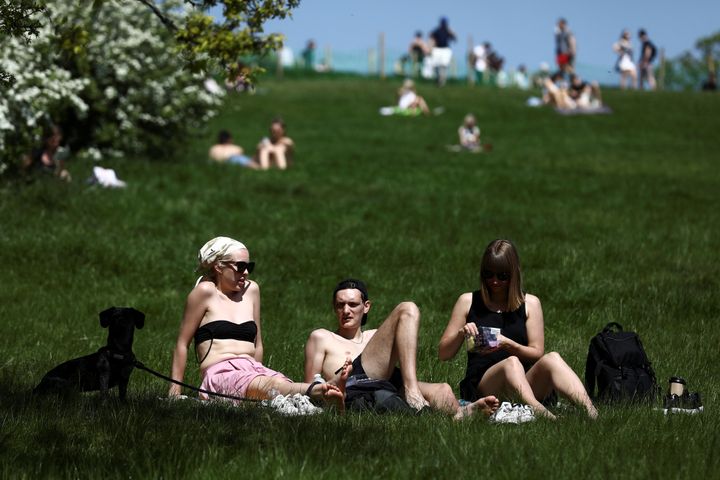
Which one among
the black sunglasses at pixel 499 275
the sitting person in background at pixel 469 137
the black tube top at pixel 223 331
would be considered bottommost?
the black tube top at pixel 223 331

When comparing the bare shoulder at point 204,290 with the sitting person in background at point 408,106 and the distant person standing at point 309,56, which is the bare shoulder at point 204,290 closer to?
the sitting person in background at point 408,106

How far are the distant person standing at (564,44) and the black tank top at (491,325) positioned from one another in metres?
36.1

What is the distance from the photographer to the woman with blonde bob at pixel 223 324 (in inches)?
344

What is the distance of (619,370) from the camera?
333 inches

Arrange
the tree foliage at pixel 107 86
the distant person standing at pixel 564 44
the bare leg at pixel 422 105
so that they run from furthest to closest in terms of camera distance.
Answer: the distant person standing at pixel 564 44 → the bare leg at pixel 422 105 → the tree foliage at pixel 107 86

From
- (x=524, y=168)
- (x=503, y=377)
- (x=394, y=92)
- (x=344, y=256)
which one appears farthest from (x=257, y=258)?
(x=394, y=92)

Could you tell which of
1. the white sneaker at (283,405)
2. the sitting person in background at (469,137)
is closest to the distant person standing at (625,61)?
the sitting person in background at (469,137)

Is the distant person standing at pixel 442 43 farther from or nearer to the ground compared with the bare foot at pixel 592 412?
farther from the ground

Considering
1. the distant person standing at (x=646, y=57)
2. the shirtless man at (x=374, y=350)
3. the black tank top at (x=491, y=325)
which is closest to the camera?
the shirtless man at (x=374, y=350)

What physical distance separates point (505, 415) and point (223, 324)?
2.45 meters

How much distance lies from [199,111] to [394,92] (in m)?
21.9

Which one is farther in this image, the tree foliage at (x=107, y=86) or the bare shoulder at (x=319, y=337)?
the tree foliage at (x=107, y=86)

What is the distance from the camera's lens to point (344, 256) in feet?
48.9

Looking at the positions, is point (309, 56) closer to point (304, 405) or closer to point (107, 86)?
point (107, 86)
